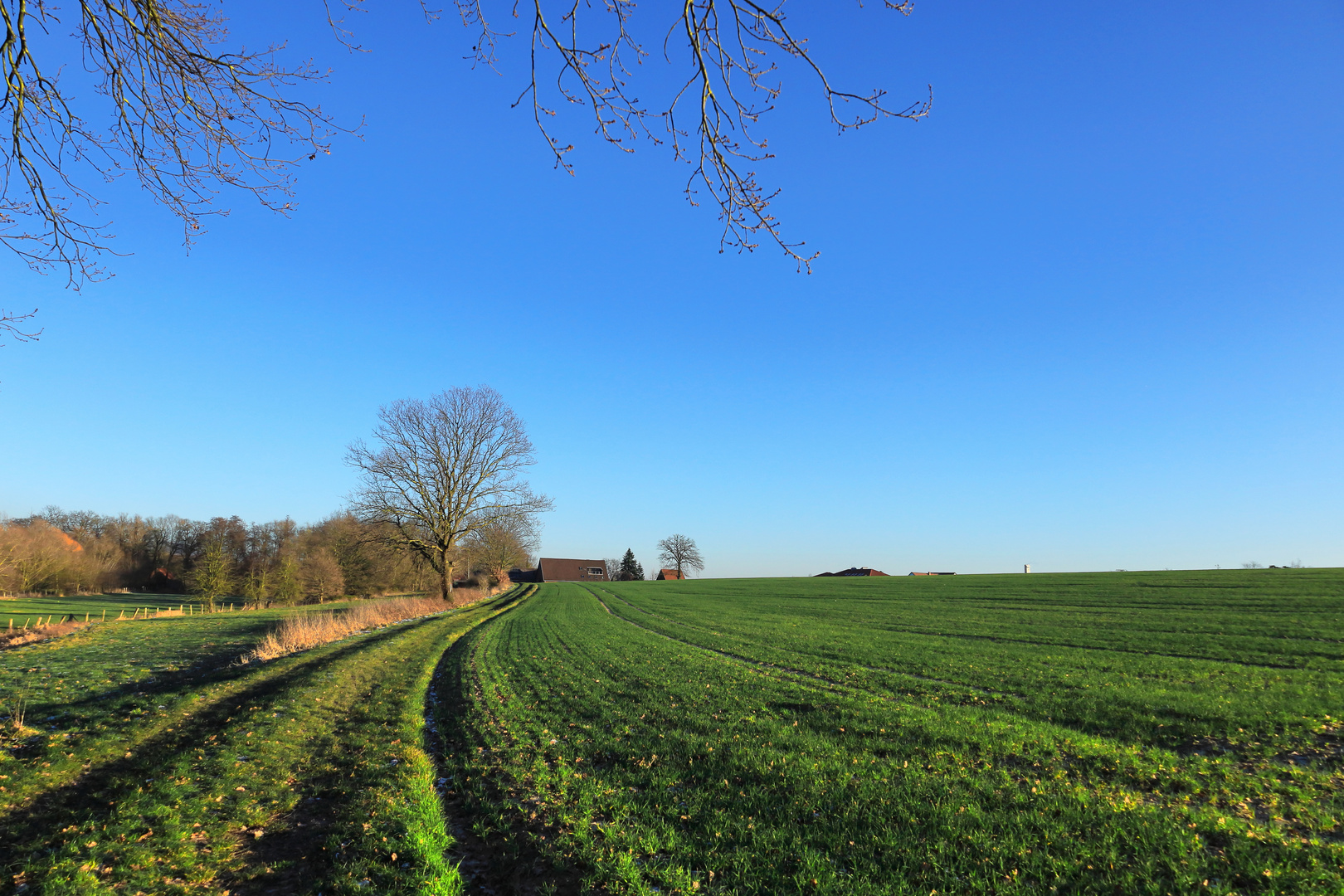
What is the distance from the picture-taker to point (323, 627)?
22453mm

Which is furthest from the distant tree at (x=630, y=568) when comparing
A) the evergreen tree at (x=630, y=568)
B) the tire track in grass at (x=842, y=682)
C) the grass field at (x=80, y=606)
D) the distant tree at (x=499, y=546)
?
the tire track in grass at (x=842, y=682)

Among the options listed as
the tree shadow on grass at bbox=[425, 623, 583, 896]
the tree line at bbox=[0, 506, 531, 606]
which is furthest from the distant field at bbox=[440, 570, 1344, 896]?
the tree line at bbox=[0, 506, 531, 606]

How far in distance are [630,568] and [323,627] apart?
107925 mm

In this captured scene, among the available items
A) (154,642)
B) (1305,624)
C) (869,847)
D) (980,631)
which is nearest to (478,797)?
(869,847)

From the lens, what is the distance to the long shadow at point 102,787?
5742mm

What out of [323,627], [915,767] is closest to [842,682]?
[915,767]

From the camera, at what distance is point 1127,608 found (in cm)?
2869

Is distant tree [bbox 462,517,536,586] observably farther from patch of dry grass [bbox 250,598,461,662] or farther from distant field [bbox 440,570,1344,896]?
distant field [bbox 440,570,1344,896]

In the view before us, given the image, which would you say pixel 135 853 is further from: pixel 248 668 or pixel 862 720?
pixel 248 668

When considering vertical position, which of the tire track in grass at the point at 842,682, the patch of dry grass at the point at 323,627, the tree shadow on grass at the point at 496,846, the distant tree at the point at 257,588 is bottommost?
the distant tree at the point at 257,588

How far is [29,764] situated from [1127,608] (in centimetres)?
3825

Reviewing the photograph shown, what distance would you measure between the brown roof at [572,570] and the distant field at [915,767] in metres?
116

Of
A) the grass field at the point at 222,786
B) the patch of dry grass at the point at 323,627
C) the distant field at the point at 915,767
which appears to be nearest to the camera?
the distant field at the point at 915,767

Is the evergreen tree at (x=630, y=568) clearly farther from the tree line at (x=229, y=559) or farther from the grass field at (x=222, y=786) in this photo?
the grass field at (x=222, y=786)
